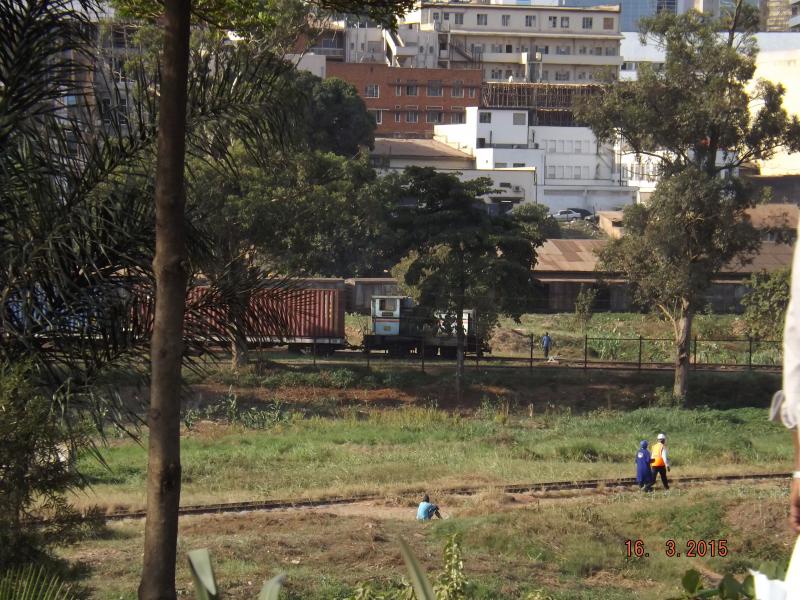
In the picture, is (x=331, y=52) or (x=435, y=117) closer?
(x=435, y=117)

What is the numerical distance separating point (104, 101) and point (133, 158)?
1.61 feet

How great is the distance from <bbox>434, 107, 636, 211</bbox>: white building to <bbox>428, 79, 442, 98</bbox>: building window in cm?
565

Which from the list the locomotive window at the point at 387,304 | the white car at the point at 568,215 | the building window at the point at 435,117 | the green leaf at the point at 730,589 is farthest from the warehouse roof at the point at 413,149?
the green leaf at the point at 730,589

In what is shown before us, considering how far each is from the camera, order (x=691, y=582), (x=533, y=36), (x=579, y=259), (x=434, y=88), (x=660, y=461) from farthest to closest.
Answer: (x=533, y=36) → (x=434, y=88) → (x=579, y=259) → (x=660, y=461) → (x=691, y=582)

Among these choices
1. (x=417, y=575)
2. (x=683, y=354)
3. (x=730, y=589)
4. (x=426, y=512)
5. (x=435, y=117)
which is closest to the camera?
(x=417, y=575)

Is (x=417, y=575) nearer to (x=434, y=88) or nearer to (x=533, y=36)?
(x=434, y=88)

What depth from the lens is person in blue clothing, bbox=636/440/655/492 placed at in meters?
19.6

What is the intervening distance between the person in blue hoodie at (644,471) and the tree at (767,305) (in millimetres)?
20790

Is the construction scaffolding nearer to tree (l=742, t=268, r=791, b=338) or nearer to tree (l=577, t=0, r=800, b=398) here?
tree (l=742, t=268, r=791, b=338)

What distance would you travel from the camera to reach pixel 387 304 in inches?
1511

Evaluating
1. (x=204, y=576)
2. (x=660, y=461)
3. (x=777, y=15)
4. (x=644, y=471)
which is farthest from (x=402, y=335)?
(x=777, y=15)

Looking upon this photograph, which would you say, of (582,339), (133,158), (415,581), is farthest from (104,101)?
(582,339)

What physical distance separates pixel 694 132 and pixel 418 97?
53.8 m

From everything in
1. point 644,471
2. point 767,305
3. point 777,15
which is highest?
point 777,15
